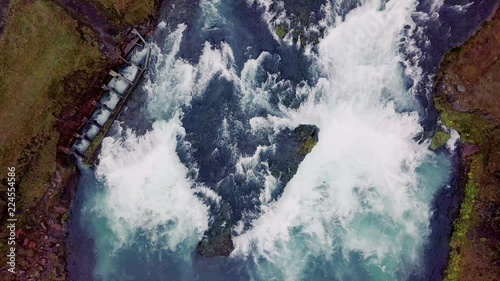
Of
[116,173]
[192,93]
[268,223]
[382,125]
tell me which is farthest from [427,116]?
[116,173]

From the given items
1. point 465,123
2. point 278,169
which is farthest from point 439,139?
point 278,169

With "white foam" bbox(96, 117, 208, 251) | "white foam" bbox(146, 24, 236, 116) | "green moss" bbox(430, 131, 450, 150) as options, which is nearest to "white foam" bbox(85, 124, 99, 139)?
"white foam" bbox(96, 117, 208, 251)

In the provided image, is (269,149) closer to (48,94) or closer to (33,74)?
(48,94)

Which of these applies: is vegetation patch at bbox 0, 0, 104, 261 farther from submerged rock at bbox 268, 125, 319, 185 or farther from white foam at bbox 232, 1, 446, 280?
submerged rock at bbox 268, 125, 319, 185

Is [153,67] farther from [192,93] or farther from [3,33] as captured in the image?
[3,33]

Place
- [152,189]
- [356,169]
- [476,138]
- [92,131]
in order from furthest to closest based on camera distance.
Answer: [92,131], [152,189], [356,169], [476,138]

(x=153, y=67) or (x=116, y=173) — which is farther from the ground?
(x=153, y=67)
